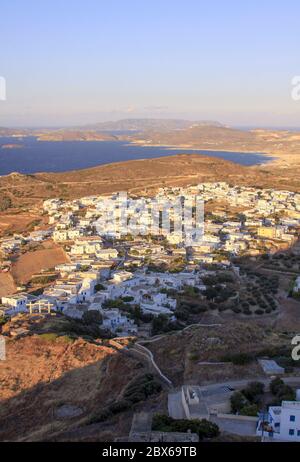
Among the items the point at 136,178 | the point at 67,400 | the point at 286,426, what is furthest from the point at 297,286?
the point at 136,178

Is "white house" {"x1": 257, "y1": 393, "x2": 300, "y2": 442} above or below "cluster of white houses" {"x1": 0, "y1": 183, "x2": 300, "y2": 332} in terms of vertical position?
above

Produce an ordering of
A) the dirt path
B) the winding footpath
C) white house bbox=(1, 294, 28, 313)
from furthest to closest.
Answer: the dirt path, white house bbox=(1, 294, 28, 313), the winding footpath

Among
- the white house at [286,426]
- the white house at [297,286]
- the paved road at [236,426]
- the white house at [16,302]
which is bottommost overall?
the white house at [297,286]

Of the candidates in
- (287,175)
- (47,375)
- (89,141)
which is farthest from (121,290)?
(89,141)

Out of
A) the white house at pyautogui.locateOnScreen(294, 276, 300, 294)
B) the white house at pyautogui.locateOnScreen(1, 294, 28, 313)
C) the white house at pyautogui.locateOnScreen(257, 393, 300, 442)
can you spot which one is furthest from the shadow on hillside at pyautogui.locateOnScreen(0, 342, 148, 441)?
the white house at pyautogui.locateOnScreen(294, 276, 300, 294)

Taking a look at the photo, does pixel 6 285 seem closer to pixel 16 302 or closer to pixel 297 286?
pixel 16 302

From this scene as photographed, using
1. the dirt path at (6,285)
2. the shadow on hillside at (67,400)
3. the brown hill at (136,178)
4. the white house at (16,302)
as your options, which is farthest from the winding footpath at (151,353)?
the brown hill at (136,178)

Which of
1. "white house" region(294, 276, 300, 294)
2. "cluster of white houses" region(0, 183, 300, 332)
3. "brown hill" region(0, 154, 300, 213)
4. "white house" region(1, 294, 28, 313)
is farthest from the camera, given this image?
"brown hill" region(0, 154, 300, 213)

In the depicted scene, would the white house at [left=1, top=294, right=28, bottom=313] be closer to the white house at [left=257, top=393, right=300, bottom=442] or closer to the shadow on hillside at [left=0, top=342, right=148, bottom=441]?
the shadow on hillside at [left=0, top=342, right=148, bottom=441]

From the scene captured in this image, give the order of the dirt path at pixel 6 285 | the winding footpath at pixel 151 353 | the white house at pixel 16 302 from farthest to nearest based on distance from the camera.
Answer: the dirt path at pixel 6 285, the white house at pixel 16 302, the winding footpath at pixel 151 353

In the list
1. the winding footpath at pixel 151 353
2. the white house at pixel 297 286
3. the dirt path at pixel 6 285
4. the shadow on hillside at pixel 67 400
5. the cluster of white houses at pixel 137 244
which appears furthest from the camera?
the dirt path at pixel 6 285

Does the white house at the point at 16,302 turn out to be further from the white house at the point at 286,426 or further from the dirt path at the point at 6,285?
the white house at the point at 286,426
